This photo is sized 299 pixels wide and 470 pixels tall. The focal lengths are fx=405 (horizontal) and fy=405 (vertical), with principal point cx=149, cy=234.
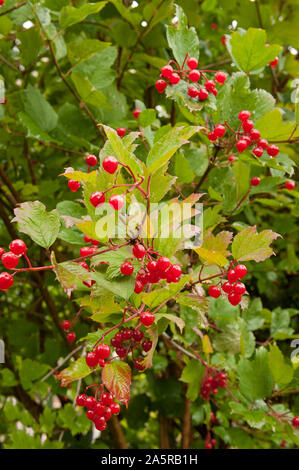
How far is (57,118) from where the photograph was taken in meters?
1.07

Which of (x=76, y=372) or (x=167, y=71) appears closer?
(x=76, y=372)

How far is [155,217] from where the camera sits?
55 centimetres

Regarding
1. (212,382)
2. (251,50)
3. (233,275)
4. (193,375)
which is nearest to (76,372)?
(233,275)

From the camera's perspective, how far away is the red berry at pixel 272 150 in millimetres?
804

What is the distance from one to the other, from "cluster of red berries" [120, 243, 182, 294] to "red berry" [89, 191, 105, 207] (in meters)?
0.07

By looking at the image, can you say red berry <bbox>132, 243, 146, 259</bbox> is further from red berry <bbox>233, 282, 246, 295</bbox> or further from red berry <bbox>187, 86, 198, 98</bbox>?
red berry <bbox>187, 86, 198, 98</bbox>

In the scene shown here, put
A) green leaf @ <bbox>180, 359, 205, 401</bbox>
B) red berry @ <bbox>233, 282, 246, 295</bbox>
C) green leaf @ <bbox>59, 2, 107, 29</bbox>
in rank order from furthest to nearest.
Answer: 1. green leaf @ <bbox>180, 359, 205, 401</bbox>
2. green leaf @ <bbox>59, 2, 107, 29</bbox>
3. red berry @ <bbox>233, 282, 246, 295</bbox>

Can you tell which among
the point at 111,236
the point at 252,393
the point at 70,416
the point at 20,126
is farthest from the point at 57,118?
the point at 70,416

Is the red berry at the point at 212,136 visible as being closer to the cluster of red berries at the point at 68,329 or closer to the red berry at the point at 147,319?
the red berry at the point at 147,319

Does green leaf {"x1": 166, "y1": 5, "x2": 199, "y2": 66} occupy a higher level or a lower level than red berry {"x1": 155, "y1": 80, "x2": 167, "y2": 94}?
higher

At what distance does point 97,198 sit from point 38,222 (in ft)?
0.32

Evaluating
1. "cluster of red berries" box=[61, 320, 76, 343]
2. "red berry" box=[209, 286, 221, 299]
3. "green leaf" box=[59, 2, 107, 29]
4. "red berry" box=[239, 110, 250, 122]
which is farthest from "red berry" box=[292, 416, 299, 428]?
"green leaf" box=[59, 2, 107, 29]

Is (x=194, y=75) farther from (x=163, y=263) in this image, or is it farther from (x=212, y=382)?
(x=212, y=382)

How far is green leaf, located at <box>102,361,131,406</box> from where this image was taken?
0.56 meters
